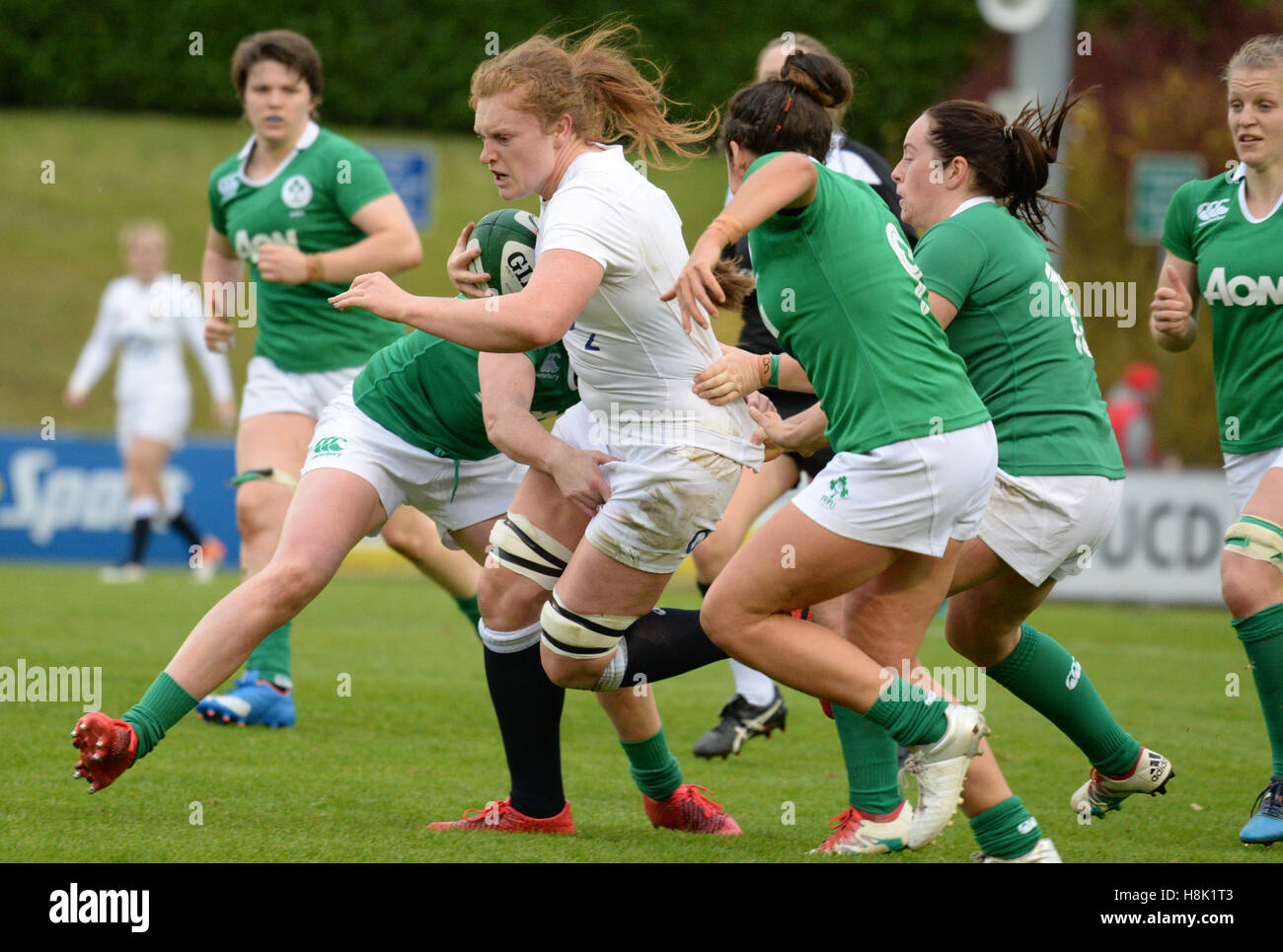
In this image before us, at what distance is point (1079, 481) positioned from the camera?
421 centimetres

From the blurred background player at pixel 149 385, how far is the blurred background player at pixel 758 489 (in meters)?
6.69

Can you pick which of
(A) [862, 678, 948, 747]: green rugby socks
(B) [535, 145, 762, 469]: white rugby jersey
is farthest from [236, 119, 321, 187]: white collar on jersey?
(A) [862, 678, 948, 747]: green rugby socks

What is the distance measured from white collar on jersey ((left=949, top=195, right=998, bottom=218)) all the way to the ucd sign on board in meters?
9.97

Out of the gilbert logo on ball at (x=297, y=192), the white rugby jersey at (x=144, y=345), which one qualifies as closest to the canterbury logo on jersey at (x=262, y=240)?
the gilbert logo on ball at (x=297, y=192)

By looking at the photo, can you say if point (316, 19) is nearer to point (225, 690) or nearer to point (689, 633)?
point (225, 690)

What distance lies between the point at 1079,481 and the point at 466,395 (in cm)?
178

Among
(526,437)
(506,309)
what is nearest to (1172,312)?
(526,437)

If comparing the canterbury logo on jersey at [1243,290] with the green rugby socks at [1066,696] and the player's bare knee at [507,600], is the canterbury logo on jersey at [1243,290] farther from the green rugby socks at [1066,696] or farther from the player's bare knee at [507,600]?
the player's bare knee at [507,600]

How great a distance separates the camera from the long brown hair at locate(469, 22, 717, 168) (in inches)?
159

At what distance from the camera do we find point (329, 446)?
4781 mm

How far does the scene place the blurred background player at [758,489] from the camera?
566 centimetres

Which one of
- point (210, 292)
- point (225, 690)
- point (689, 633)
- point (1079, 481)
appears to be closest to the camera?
point (1079, 481)
